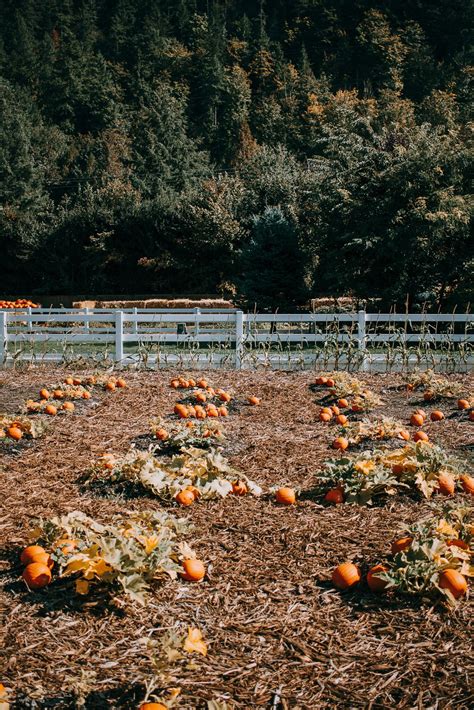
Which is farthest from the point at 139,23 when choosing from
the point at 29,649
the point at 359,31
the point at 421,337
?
the point at 29,649

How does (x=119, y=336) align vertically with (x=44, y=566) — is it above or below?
above

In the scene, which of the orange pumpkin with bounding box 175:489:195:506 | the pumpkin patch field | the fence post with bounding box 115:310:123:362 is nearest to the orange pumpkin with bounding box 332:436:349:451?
the pumpkin patch field

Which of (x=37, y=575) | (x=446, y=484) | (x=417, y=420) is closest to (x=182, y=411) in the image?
(x=417, y=420)

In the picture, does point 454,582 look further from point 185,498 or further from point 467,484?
point 185,498

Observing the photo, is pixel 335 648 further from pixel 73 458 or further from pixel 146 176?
pixel 146 176

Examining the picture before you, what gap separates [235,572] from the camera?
3385 millimetres

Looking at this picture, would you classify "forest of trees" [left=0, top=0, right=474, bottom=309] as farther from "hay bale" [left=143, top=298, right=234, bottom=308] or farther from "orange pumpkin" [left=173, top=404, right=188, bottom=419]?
"orange pumpkin" [left=173, top=404, right=188, bottom=419]

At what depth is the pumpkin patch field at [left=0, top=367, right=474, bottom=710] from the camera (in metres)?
2.50

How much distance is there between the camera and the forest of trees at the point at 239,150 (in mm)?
20062

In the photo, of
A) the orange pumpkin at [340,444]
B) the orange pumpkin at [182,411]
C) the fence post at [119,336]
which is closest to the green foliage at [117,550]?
the orange pumpkin at [340,444]

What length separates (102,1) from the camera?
107 m

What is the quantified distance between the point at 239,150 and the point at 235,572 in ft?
241

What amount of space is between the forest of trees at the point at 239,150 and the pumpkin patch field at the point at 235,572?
14.0 meters

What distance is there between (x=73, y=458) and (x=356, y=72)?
328ft
